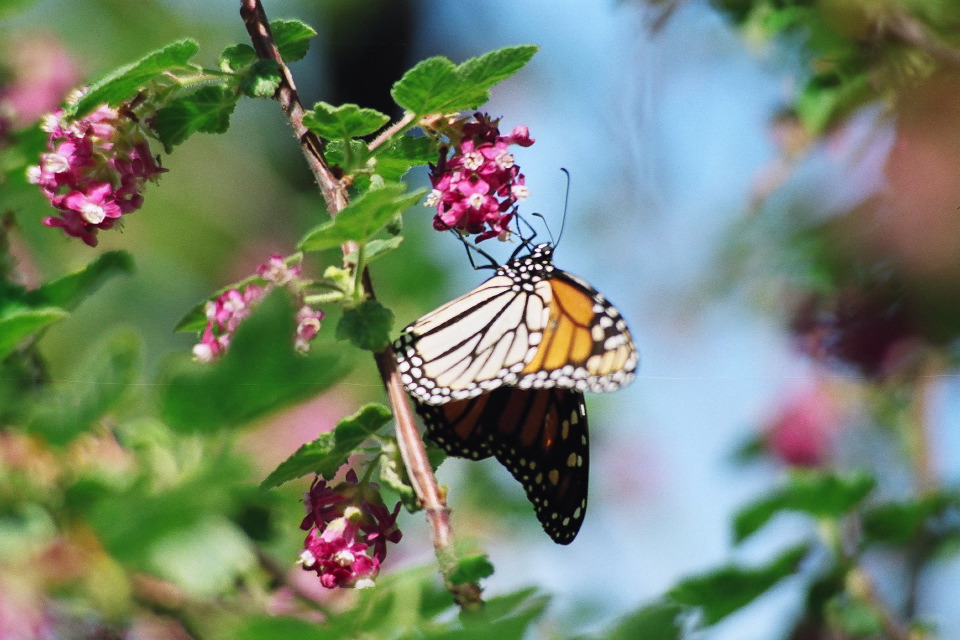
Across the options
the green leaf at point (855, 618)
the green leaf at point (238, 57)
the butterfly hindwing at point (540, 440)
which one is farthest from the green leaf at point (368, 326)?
the green leaf at point (855, 618)

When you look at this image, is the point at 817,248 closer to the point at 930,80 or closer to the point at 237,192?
the point at 930,80

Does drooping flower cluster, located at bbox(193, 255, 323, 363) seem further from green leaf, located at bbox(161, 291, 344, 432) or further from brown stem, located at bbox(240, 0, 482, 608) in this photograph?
green leaf, located at bbox(161, 291, 344, 432)

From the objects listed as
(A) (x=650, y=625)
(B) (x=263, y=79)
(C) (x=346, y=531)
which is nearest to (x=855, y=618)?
(C) (x=346, y=531)

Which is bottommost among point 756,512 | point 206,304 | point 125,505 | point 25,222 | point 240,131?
point 125,505

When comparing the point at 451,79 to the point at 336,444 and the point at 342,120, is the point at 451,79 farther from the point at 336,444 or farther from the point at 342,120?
the point at 336,444

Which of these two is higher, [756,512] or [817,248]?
[817,248]

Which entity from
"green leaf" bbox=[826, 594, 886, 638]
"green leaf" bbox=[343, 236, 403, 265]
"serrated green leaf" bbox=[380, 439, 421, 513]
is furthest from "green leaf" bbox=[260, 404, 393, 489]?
"green leaf" bbox=[826, 594, 886, 638]

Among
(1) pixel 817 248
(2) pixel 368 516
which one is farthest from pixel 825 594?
(1) pixel 817 248
